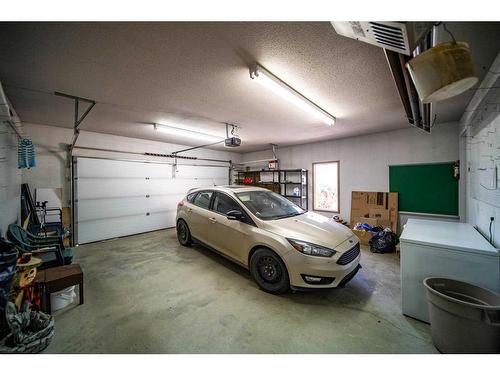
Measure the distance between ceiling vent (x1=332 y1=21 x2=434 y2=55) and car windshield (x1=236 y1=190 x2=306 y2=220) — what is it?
2140mm

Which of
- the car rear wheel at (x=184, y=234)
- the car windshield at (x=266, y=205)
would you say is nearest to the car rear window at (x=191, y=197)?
the car rear wheel at (x=184, y=234)

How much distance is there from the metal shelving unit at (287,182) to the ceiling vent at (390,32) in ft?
16.4

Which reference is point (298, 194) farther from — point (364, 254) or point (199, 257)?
point (199, 257)

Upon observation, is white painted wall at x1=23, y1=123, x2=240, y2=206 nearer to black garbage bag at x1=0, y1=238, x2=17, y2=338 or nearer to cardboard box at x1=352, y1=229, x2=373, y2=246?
black garbage bag at x1=0, y1=238, x2=17, y2=338

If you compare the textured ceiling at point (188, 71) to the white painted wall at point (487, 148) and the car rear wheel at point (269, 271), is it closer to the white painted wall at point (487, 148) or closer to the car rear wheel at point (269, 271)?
the white painted wall at point (487, 148)

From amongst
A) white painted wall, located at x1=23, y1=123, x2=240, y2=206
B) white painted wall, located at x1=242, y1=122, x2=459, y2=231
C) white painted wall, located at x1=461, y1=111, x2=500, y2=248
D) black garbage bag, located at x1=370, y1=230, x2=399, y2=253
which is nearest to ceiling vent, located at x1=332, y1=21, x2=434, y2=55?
white painted wall, located at x1=461, y1=111, x2=500, y2=248

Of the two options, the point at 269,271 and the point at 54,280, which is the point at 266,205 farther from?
the point at 54,280

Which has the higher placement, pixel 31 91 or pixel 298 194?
pixel 31 91

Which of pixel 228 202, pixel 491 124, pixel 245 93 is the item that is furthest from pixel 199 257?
pixel 491 124

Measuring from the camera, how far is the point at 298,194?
20.5 ft

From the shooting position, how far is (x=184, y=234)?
429cm

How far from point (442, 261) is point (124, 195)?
20.3 feet

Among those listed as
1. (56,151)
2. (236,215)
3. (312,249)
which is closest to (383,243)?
(312,249)
